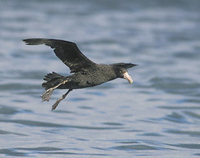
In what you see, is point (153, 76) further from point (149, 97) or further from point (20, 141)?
point (20, 141)

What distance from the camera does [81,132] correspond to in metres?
14.2

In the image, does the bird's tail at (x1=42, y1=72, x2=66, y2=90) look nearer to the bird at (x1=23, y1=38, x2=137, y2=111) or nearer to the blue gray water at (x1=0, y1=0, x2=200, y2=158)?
the bird at (x1=23, y1=38, x2=137, y2=111)

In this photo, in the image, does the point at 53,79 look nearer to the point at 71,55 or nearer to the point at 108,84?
the point at 71,55

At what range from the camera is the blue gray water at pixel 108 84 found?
523 inches

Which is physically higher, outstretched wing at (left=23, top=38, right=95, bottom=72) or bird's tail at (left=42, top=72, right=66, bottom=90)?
outstretched wing at (left=23, top=38, right=95, bottom=72)

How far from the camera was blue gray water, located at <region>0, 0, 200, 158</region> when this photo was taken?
13.3 metres

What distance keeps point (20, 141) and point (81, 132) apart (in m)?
1.61

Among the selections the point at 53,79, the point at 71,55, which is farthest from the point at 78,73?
the point at 53,79

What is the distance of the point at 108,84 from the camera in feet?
62.6

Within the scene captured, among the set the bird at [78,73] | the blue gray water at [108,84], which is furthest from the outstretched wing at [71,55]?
the blue gray water at [108,84]

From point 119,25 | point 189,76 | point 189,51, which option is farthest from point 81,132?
point 119,25

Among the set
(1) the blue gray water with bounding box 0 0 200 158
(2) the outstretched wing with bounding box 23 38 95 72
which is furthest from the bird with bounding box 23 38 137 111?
(1) the blue gray water with bounding box 0 0 200 158

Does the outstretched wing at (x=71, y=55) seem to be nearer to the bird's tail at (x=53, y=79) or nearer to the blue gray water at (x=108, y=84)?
the bird's tail at (x=53, y=79)

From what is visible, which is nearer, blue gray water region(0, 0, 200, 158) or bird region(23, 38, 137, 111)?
bird region(23, 38, 137, 111)
